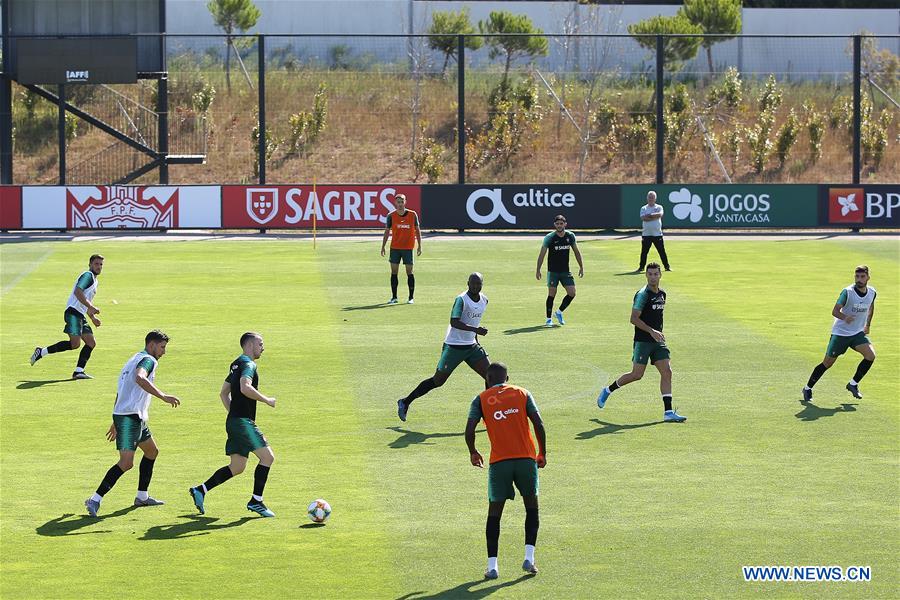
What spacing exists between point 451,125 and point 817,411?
40.2m

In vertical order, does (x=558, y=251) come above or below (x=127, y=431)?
above

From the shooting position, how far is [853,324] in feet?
62.2

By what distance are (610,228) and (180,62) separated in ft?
75.6

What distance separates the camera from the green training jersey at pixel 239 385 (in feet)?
43.5

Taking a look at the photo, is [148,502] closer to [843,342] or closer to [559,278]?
[843,342]

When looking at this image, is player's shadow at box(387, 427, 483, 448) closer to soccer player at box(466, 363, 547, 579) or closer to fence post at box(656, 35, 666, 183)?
soccer player at box(466, 363, 547, 579)

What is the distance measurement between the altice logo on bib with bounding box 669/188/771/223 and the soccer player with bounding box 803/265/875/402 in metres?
26.3

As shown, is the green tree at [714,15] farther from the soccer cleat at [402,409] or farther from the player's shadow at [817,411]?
the soccer cleat at [402,409]

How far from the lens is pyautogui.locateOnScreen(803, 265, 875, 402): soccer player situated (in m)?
18.8

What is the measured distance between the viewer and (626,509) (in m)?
13.9

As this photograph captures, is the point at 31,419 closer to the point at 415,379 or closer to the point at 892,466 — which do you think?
the point at 415,379

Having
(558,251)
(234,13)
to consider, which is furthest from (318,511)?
(234,13)

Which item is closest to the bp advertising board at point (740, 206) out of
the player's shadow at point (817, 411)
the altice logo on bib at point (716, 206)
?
the altice logo on bib at point (716, 206)

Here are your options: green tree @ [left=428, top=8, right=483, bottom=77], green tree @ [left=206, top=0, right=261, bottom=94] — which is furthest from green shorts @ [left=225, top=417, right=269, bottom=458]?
green tree @ [left=206, top=0, right=261, bottom=94]
